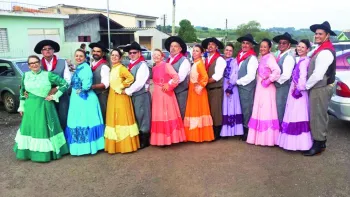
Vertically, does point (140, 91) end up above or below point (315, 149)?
above

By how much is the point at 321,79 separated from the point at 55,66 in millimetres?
3998

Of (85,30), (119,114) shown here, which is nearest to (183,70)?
(119,114)

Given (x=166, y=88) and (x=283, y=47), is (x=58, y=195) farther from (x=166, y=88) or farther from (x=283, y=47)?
(x=283, y=47)

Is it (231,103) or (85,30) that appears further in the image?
(85,30)

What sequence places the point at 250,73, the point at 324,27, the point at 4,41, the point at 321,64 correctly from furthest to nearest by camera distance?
the point at 4,41
the point at 250,73
the point at 324,27
the point at 321,64

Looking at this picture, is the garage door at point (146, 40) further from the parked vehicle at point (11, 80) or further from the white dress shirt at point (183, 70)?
the white dress shirt at point (183, 70)

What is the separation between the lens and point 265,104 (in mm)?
4961

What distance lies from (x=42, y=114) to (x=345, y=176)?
433cm

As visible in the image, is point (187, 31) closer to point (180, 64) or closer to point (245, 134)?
point (245, 134)

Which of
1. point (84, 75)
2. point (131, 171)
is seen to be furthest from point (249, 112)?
point (84, 75)

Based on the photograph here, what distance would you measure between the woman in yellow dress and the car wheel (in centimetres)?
435

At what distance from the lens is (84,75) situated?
15.3ft

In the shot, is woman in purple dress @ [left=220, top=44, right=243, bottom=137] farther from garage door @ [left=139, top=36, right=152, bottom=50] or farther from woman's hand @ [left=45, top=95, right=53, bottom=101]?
garage door @ [left=139, top=36, right=152, bottom=50]

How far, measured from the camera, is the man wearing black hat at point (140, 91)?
4.80 metres
